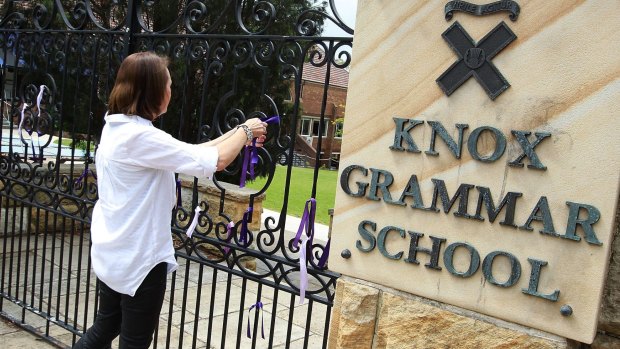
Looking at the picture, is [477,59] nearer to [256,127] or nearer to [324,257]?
[256,127]

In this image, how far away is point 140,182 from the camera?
227 centimetres

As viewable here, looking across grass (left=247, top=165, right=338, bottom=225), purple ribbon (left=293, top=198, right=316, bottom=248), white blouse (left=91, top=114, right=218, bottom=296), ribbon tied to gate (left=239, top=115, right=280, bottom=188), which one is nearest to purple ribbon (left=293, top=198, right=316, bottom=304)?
purple ribbon (left=293, top=198, right=316, bottom=248)

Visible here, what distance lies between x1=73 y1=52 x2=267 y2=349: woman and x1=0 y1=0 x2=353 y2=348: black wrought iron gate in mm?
484

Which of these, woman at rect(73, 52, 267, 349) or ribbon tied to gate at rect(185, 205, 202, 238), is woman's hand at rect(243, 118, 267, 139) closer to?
woman at rect(73, 52, 267, 349)

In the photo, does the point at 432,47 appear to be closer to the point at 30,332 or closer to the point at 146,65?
the point at 146,65

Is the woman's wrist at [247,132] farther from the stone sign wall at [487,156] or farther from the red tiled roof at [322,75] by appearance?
the red tiled roof at [322,75]

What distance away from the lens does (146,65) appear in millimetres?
2244

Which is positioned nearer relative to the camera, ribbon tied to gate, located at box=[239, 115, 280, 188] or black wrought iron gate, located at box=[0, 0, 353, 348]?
ribbon tied to gate, located at box=[239, 115, 280, 188]

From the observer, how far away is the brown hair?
2254 millimetres

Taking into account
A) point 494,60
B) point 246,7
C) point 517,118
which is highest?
point 246,7

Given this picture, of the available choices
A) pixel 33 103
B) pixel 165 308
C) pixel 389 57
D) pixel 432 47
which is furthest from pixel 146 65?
pixel 165 308

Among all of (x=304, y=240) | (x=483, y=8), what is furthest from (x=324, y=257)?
(x=483, y=8)

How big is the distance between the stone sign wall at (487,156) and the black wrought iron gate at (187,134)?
0.44m

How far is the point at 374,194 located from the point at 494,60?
605mm
